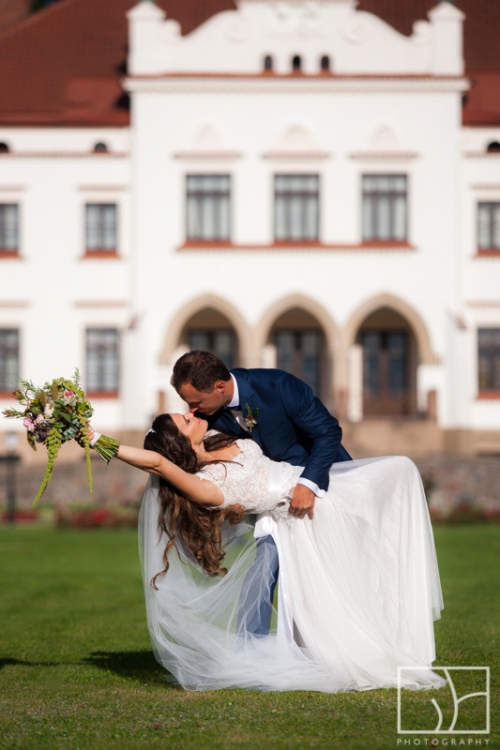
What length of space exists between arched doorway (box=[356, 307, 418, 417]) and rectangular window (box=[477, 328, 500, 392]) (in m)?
1.90

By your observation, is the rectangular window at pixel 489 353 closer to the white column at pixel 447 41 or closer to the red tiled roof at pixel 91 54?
the red tiled roof at pixel 91 54

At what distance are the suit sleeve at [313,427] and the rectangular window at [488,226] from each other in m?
29.4

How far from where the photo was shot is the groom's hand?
275 inches

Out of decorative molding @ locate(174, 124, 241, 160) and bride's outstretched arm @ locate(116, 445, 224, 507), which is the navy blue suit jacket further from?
decorative molding @ locate(174, 124, 241, 160)

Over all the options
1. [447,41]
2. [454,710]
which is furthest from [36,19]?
[454,710]

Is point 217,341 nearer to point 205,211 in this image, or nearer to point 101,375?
point 101,375

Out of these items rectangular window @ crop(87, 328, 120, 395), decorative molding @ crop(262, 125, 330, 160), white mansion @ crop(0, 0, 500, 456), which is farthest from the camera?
rectangular window @ crop(87, 328, 120, 395)

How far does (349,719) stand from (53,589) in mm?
8149

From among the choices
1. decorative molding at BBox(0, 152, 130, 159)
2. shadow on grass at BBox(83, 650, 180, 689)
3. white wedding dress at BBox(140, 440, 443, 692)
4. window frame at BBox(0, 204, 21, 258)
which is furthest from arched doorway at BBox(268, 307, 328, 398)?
white wedding dress at BBox(140, 440, 443, 692)

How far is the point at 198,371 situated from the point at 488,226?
30173mm

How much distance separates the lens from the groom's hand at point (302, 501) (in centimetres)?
699

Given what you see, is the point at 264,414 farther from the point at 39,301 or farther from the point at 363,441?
the point at 39,301

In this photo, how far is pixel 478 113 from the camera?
35.7 metres

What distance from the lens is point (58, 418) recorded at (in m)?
6.98
